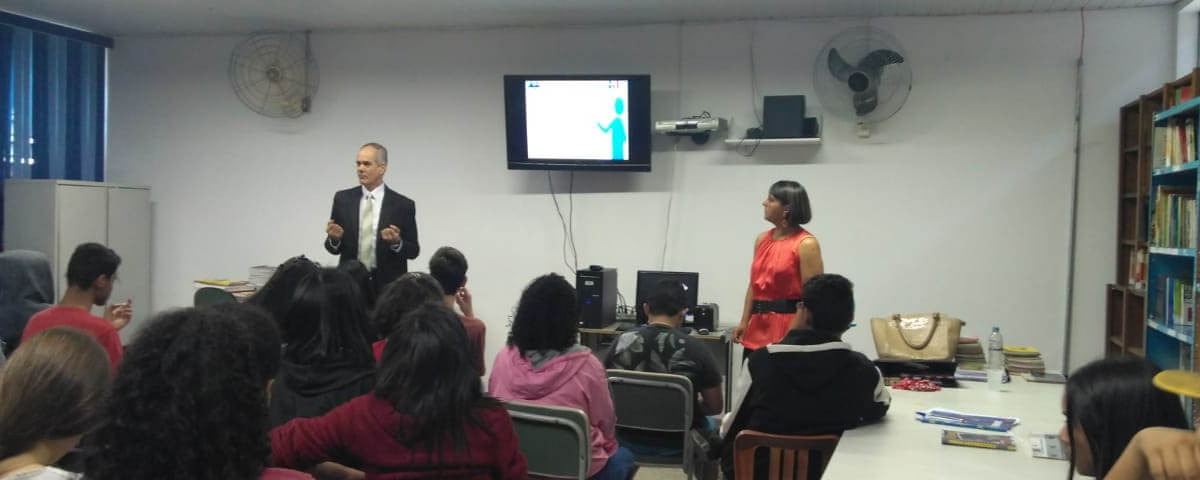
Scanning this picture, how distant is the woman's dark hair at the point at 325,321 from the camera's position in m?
2.15

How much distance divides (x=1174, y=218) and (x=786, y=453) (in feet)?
8.54

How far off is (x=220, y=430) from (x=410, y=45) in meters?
4.85

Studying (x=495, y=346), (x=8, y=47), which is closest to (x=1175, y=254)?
(x=495, y=346)

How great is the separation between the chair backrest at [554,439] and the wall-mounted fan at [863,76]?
11.0ft

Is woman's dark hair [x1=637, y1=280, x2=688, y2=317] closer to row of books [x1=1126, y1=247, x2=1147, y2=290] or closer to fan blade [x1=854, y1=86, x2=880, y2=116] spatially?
fan blade [x1=854, y1=86, x2=880, y2=116]

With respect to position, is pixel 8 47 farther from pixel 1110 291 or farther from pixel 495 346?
pixel 1110 291

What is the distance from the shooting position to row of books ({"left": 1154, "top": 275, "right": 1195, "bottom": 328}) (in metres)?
3.79

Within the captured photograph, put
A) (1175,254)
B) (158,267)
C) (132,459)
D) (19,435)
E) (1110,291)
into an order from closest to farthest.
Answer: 1. (132,459)
2. (19,435)
3. (1175,254)
4. (1110,291)
5. (158,267)

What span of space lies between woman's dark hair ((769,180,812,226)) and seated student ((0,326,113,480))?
3.07 m

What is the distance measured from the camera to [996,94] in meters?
5.00

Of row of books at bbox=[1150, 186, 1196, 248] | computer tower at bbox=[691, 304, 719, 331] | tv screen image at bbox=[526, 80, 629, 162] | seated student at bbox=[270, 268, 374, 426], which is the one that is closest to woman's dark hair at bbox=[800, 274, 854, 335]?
seated student at bbox=[270, 268, 374, 426]

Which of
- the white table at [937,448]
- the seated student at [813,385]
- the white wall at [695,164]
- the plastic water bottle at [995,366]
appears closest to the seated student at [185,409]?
the white table at [937,448]

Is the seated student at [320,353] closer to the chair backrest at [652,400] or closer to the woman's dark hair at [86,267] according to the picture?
the chair backrest at [652,400]

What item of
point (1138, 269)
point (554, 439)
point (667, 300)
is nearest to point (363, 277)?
point (667, 300)
